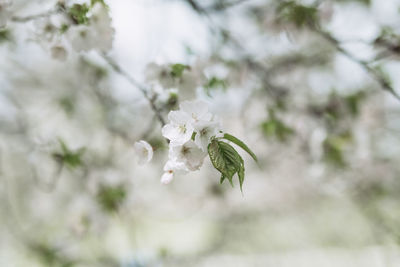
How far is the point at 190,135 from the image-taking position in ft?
2.25

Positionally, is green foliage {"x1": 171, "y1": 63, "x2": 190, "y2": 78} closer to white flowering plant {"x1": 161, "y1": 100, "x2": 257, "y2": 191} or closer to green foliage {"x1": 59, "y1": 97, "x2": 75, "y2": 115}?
white flowering plant {"x1": 161, "y1": 100, "x2": 257, "y2": 191}

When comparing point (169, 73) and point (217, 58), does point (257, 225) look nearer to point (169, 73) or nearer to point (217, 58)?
point (217, 58)

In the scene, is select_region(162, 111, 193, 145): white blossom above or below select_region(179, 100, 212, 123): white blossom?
below

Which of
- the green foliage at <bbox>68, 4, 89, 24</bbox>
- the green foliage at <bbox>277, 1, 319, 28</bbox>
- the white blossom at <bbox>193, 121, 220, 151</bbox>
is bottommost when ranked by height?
the white blossom at <bbox>193, 121, 220, 151</bbox>

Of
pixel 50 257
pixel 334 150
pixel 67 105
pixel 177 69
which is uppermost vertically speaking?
pixel 67 105

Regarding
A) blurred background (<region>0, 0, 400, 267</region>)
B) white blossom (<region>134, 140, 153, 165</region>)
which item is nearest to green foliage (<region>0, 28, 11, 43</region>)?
blurred background (<region>0, 0, 400, 267</region>)

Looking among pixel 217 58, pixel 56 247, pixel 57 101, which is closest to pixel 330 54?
pixel 217 58

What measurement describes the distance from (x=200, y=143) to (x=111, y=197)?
118 cm

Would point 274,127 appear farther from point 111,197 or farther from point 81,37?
point 81,37

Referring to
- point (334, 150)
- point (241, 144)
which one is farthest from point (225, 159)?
point (334, 150)

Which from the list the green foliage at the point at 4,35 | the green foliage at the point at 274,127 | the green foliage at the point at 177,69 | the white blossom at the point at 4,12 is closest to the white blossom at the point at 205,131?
the green foliage at the point at 177,69

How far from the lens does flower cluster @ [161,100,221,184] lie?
0.71 metres

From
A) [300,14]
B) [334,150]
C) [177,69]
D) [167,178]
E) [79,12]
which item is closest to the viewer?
[167,178]

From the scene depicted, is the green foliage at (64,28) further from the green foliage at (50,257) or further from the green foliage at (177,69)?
the green foliage at (50,257)
